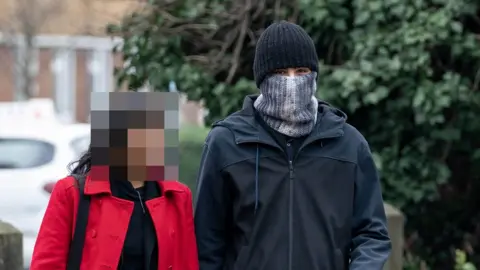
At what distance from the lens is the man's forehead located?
117 inches

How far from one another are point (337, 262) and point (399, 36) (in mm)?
2762

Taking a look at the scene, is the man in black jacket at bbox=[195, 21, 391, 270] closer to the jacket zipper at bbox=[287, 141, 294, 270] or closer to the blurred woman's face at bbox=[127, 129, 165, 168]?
the jacket zipper at bbox=[287, 141, 294, 270]

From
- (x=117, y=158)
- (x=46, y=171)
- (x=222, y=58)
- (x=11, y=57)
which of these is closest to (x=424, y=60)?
(x=222, y=58)

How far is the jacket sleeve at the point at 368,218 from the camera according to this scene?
309 centimetres

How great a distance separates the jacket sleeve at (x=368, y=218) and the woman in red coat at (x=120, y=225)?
1.76 ft

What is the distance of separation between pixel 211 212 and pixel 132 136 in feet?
1.23

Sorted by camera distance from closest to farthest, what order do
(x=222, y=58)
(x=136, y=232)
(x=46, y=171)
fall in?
(x=136, y=232)
(x=222, y=58)
(x=46, y=171)

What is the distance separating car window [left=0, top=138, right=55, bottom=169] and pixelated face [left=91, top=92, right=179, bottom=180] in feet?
18.7

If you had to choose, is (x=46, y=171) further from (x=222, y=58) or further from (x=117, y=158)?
(x=117, y=158)

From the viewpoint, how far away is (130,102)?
2967 mm

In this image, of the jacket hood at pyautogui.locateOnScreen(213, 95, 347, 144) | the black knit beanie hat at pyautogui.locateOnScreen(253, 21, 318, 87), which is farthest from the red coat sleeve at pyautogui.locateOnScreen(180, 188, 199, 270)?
the black knit beanie hat at pyautogui.locateOnScreen(253, 21, 318, 87)

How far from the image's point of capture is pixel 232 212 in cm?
311

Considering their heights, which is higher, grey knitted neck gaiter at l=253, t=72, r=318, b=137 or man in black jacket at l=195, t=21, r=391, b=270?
grey knitted neck gaiter at l=253, t=72, r=318, b=137

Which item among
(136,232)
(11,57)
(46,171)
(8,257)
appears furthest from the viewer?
(11,57)
